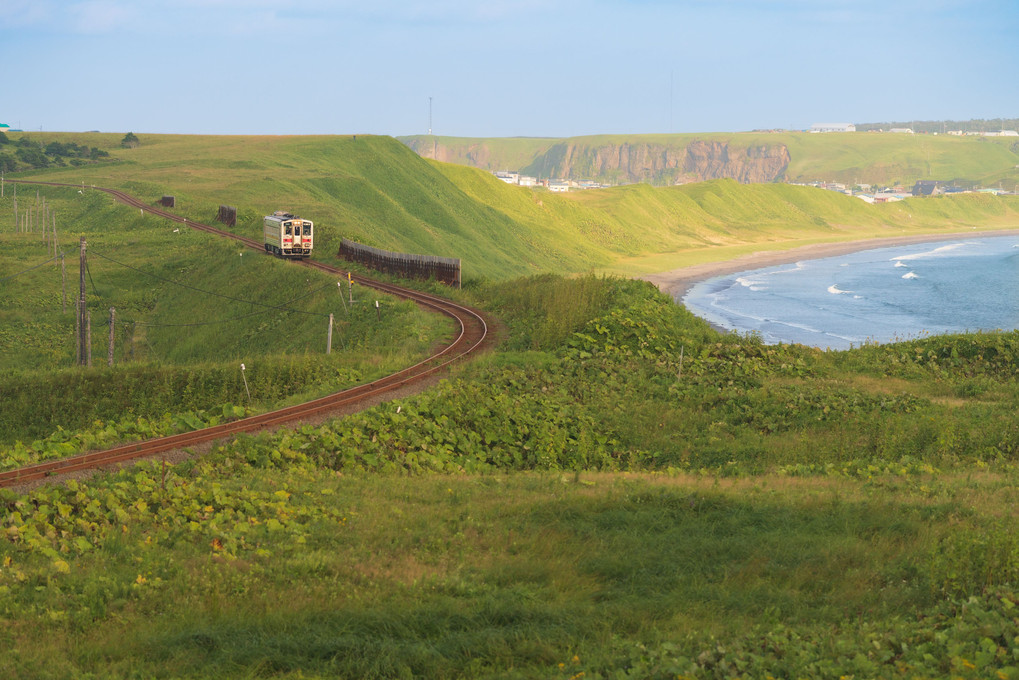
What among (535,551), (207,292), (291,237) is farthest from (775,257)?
(535,551)

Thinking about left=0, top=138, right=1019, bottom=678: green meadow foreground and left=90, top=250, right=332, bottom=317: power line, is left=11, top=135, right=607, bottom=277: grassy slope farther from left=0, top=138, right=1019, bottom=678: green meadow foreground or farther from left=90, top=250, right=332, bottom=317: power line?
left=0, top=138, right=1019, bottom=678: green meadow foreground

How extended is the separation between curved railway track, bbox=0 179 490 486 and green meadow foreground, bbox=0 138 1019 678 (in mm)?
1040

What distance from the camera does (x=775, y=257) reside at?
130375 millimetres

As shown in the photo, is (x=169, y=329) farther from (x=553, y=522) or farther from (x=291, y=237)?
(x=553, y=522)

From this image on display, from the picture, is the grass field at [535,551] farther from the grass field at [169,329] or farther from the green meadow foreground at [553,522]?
the grass field at [169,329]

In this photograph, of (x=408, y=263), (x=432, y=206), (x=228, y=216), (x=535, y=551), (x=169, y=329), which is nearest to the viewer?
(x=535, y=551)

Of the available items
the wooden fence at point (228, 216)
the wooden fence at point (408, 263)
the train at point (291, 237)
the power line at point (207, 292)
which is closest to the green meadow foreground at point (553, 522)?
the power line at point (207, 292)

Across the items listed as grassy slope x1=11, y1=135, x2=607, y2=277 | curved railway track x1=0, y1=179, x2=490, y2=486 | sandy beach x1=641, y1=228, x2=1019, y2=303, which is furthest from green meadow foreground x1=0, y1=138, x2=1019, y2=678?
sandy beach x1=641, y1=228, x2=1019, y2=303

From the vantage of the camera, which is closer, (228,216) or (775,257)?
(228,216)

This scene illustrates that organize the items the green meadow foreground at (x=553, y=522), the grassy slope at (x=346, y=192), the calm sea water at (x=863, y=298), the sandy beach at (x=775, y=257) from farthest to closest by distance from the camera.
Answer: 1. the sandy beach at (x=775, y=257)
2. the grassy slope at (x=346, y=192)
3. the calm sea water at (x=863, y=298)
4. the green meadow foreground at (x=553, y=522)

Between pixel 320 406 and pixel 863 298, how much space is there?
7660 cm

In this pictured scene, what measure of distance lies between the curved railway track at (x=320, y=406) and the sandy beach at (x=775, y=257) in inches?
1119

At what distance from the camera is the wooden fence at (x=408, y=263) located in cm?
4453

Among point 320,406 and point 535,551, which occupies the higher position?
point 535,551
